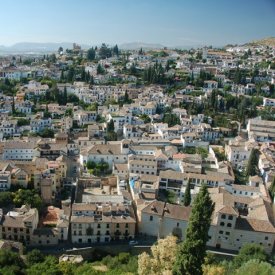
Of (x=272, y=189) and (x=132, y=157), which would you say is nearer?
(x=272, y=189)

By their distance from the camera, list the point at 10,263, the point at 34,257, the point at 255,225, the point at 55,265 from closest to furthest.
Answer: the point at 10,263 → the point at 55,265 → the point at 34,257 → the point at 255,225

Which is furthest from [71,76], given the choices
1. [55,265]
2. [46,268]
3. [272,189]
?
[46,268]

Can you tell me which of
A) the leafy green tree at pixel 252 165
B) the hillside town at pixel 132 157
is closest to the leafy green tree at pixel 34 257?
the hillside town at pixel 132 157

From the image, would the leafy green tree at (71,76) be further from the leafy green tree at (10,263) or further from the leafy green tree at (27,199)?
the leafy green tree at (10,263)

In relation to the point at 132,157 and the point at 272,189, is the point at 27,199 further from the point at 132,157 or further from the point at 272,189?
the point at 272,189

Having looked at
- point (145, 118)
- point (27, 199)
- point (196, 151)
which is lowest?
point (27, 199)

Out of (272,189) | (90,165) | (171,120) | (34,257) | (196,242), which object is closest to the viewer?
(196,242)

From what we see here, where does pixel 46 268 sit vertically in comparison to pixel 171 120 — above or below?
below
